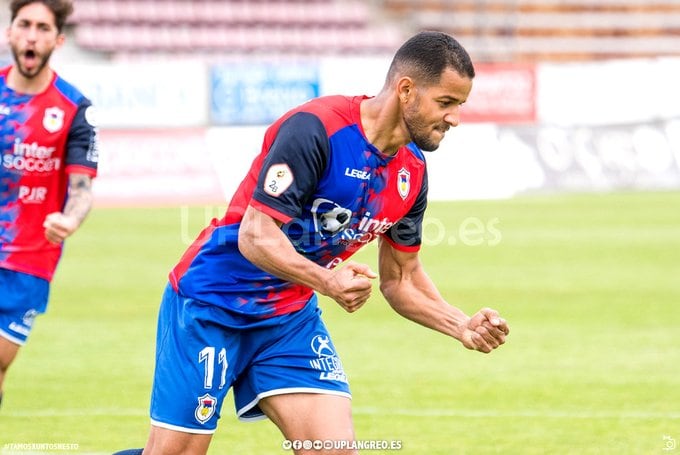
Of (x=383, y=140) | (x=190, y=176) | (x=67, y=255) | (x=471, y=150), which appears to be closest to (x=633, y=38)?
(x=471, y=150)

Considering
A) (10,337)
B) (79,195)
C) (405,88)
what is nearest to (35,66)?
(79,195)

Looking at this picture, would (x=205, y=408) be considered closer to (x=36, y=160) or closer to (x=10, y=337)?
(x=10, y=337)

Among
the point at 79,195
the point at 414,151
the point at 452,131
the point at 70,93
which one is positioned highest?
the point at 414,151

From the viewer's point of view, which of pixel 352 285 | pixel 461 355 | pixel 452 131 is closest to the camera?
pixel 352 285

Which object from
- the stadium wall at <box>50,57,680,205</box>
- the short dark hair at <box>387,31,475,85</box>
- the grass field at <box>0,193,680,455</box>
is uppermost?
the short dark hair at <box>387,31,475,85</box>

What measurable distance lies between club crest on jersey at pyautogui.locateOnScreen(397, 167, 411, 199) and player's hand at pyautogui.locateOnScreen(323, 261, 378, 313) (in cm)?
70

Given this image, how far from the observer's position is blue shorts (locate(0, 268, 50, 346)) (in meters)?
→ 6.75

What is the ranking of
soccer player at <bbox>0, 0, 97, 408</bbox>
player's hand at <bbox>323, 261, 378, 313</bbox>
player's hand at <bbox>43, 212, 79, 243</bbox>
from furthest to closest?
soccer player at <bbox>0, 0, 97, 408</bbox>, player's hand at <bbox>43, 212, 79, 243</bbox>, player's hand at <bbox>323, 261, 378, 313</bbox>

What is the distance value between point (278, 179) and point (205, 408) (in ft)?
3.44

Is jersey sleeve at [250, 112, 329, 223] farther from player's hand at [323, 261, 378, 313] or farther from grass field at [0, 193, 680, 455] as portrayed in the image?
grass field at [0, 193, 680, 455]

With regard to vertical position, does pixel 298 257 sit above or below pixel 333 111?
below

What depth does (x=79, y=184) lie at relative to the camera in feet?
21.8

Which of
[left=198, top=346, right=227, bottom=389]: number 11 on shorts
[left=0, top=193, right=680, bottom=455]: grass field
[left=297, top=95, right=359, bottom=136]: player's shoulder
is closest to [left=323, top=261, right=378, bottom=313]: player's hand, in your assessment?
[left=297, top=95, right=359, bottom=136]: player's shoulder

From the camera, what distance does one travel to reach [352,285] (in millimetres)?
4648
